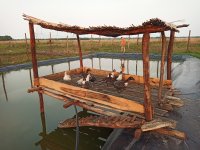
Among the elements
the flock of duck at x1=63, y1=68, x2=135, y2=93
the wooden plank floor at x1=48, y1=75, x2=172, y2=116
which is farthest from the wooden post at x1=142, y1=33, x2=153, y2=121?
the flock of duck at x1=63, y1=68, x2=135, y2=93

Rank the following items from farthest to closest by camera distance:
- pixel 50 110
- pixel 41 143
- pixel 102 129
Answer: pixel 50 110 → pixel 102 129 → pixel 41 143

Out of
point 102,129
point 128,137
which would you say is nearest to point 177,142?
point 128,137

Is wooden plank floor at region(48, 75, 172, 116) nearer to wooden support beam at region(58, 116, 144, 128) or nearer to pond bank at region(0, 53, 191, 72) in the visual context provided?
wooden support beam at region(58, 116, 144, 128)

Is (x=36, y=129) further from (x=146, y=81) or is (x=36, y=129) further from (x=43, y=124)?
(x=146, y=81)

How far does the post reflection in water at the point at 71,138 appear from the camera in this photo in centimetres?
795

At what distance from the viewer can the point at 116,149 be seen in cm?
598

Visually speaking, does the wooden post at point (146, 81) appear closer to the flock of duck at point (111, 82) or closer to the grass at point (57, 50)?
the flock of duck at point (111, 82)

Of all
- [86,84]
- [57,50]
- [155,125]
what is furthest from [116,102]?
[57,50]

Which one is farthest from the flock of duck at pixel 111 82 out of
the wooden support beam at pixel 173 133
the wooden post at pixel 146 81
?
the wooden support beam at pixel 173 133

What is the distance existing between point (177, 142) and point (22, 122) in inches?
289

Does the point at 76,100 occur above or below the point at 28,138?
above

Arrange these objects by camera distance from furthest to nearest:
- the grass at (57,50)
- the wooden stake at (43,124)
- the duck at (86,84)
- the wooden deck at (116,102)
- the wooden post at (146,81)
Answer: the grass at (57,50) → the duck at (86,84) → the wooden stake at (43,124) → the wooden deck at (116,102) → the wooden post at (146,81)

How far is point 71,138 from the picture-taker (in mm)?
8508

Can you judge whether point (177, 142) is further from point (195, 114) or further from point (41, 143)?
point (41, 143)
